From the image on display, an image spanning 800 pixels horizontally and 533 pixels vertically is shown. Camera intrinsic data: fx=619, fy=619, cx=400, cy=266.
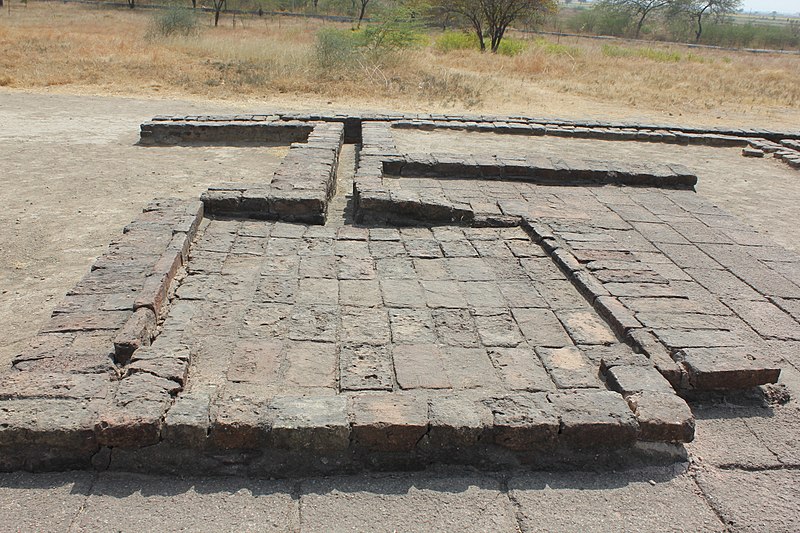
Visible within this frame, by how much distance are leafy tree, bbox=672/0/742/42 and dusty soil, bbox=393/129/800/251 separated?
148 ft

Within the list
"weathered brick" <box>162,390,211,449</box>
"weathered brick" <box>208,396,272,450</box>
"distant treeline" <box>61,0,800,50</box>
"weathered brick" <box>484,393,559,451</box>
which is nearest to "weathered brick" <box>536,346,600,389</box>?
"weathered brick" <box>484,393,559,451</box>

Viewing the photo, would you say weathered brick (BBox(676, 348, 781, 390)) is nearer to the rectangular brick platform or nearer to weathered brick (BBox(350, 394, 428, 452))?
the rectangular brick platform

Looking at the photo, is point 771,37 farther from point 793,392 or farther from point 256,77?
point 793,392

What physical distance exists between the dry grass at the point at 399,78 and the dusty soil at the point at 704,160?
3349 millimetres

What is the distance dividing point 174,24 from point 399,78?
11162 millimetres

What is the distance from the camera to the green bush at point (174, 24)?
875 inches

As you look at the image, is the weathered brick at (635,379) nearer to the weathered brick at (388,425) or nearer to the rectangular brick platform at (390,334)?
the rectangular brick platform at (390,334)

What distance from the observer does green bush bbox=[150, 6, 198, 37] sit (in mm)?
22219

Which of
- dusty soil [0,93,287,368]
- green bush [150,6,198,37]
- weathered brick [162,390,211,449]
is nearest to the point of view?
weathered brick [162,390,211,449]

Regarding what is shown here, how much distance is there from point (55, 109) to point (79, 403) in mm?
10505

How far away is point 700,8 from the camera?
53000 millimetres

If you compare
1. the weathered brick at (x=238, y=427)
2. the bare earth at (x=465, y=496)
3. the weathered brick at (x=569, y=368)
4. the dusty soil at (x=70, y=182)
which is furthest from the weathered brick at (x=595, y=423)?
the dusty soil at (x=70, y=182)

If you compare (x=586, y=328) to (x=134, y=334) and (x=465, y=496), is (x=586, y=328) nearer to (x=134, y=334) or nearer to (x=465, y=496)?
(x=465, y=496)

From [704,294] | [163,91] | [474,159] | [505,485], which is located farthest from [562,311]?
[163,91]
